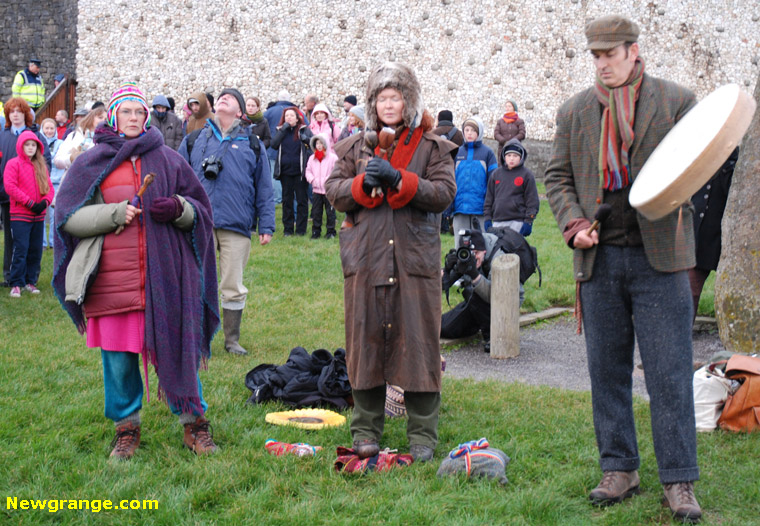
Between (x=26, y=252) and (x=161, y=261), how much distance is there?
6144mm

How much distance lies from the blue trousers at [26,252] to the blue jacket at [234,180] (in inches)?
145

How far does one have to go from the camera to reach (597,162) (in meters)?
3.81

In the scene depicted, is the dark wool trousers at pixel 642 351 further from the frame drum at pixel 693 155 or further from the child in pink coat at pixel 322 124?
the child in pink coat at pixel 322 124

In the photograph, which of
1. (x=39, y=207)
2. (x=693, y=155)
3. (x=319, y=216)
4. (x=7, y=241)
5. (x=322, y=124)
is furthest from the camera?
(x=322, y=124)

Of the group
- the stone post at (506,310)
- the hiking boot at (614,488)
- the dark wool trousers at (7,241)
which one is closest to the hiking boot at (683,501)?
the hiking boot at (614,488)

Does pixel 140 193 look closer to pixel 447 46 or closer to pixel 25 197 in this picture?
pixel 25 197

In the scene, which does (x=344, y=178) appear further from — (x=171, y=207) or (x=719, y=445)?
(x=719, y=445)

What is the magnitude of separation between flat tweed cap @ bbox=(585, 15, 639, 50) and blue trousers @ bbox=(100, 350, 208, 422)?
2865mm

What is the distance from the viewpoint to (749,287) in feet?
19.3

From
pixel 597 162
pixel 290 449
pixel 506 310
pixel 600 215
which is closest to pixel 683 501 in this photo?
pixel 600 215

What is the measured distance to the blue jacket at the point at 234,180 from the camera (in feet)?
22.8

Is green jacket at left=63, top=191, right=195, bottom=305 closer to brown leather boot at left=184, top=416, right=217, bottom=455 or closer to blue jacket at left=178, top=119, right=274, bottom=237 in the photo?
brown leather boot at left=184, top=416, right=217, bottom=455

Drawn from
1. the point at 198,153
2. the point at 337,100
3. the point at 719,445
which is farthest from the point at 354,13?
the point at 719,445

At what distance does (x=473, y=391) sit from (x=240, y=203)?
254 cm
